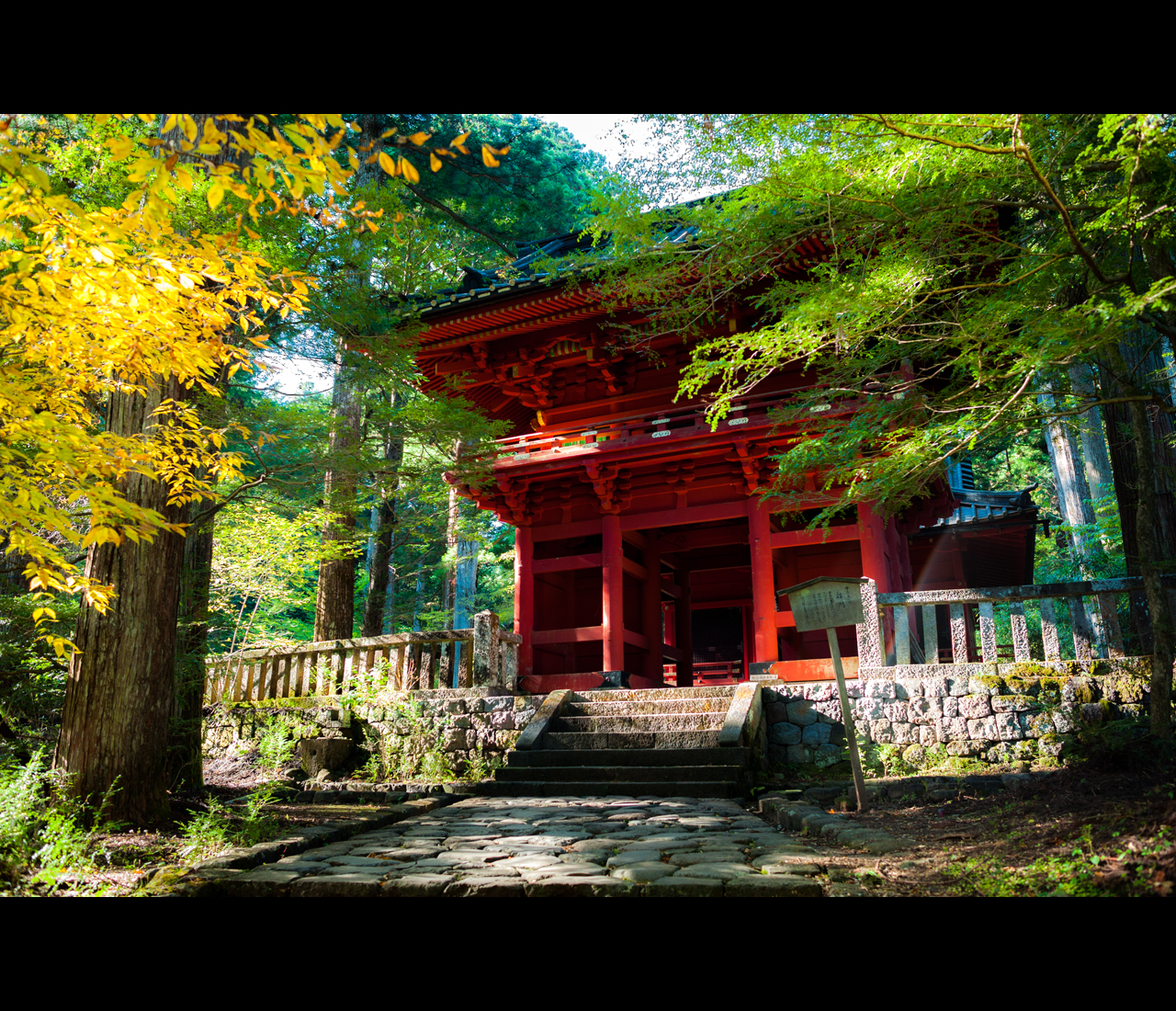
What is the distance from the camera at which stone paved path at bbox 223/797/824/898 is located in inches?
140

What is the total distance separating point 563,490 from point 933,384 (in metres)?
5.82

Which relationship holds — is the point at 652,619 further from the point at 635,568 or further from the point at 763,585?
the point at 763,585

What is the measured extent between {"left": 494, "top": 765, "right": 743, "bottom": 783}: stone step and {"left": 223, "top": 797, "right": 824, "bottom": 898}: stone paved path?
90 cm

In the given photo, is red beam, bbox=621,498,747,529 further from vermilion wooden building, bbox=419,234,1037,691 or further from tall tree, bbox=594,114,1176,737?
tall tree, bbox=594,114,1176,737

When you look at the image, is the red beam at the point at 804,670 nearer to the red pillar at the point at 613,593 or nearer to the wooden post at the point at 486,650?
the red pillar at the point at 613,593

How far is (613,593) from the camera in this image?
10922mm

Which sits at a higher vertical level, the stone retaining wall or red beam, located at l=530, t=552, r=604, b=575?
red beam, located at l=530, t=552, r=604, b=575

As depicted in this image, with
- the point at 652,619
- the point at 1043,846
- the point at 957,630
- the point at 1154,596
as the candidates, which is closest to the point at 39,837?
the point at 1043,846

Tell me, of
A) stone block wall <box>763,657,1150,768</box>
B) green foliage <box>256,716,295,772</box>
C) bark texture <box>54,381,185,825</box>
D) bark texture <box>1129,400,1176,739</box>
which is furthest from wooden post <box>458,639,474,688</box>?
bark texture <box>1129,400,1176,739</box>

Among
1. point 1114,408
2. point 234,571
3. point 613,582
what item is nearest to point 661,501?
point 613,582

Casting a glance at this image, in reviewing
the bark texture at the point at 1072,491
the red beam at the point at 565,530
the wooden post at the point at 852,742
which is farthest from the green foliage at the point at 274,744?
the bark texture at the point at 1072,491

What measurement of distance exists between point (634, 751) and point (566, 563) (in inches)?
158

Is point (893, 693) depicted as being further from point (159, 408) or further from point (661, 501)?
point (159, 408)

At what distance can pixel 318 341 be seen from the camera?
1422cm
